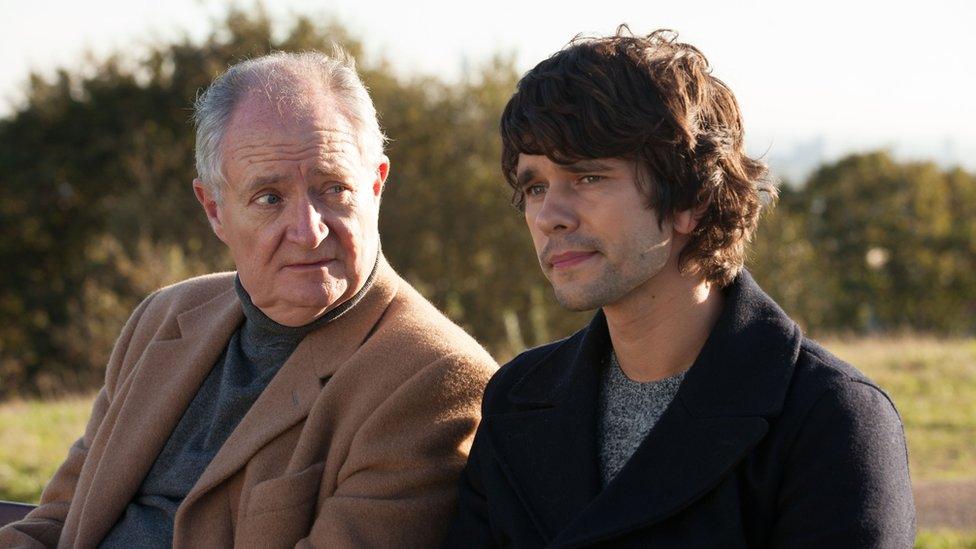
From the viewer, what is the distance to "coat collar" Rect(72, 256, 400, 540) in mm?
3000

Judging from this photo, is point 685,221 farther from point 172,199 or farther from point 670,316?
point 172,199

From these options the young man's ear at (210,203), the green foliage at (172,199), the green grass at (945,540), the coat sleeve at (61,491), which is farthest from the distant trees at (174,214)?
the young man's ear at (210,203)

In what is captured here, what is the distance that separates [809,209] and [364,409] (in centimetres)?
2615

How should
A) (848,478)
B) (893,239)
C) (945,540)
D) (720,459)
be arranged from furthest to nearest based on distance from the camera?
(893,239), (945,540), (720,459), (848,478)

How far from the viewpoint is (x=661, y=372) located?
8.78 ft

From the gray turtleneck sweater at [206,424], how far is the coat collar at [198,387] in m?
0.03

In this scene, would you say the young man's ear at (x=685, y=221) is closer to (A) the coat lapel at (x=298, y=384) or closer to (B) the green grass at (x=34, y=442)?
(A) the coat lapel at (x=298, y=384)

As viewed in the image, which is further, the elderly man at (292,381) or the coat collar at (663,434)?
the elderly man at (292,381)

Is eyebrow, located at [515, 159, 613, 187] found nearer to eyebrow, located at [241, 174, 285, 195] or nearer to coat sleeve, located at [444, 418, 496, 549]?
coat sleeve, located at [444, 418, 496, 549]

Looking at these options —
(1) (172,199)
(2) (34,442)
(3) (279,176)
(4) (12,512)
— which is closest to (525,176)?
(3) (279,176)

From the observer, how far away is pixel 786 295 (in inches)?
735

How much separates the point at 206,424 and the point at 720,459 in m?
1.63

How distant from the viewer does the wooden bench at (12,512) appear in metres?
3.58

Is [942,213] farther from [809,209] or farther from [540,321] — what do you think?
[540,321]
